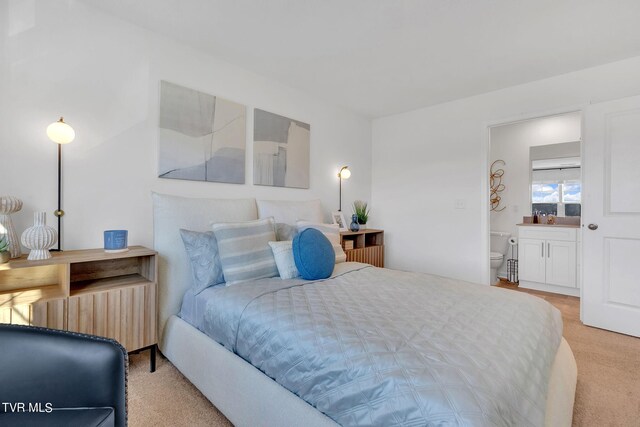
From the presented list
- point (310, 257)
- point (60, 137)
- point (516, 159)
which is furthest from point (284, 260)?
point (516, 159)

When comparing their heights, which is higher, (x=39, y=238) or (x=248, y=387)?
(x=39, y=238)

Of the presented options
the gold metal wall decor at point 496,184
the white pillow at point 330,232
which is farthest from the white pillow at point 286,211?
the gold metal wall decor at point 496,184

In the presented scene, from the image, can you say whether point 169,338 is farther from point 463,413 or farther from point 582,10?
point 582,10

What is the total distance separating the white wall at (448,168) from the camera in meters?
2.84

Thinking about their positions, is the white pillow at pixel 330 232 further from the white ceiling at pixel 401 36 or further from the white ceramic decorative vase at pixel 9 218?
the white ceramic decorative vase at pixel 9 218

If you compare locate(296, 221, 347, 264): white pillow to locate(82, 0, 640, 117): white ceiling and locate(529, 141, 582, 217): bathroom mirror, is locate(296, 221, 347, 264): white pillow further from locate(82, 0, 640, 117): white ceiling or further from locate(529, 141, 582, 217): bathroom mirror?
locate(529, 141, 582, 217): bathroom mirror

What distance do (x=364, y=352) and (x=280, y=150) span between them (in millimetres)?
2348

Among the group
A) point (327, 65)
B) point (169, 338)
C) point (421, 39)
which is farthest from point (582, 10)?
point (169, 338)

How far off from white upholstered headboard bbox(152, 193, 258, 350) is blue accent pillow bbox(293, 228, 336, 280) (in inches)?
28.9

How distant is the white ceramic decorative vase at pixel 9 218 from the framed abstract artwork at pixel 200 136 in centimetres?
79

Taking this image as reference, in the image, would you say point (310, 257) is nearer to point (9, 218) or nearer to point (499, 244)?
point (9, 218)

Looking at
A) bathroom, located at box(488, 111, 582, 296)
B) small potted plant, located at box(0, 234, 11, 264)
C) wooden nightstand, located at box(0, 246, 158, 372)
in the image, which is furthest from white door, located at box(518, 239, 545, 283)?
small potted plant, located at box(0, 234, 11, 264)

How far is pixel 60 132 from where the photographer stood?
167cm

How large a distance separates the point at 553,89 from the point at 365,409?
3.47m
